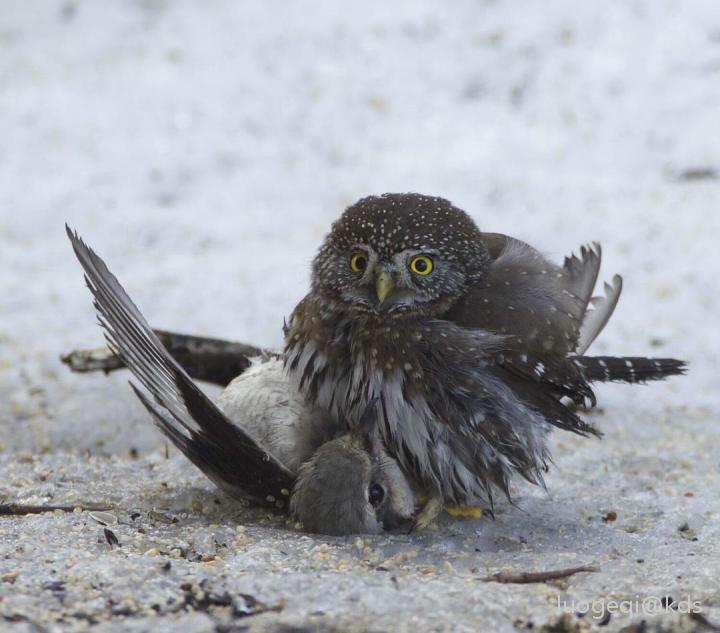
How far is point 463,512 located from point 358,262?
0.99m

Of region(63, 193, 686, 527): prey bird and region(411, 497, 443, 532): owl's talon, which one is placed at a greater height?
region(63, 193, 686, 527): prey bird

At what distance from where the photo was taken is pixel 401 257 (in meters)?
3.78

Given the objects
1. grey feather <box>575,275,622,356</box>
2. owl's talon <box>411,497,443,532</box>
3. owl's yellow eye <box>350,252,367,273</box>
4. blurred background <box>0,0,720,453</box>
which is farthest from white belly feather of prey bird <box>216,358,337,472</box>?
blurred background <box>0,0,720,453</box>

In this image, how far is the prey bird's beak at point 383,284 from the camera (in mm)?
3742

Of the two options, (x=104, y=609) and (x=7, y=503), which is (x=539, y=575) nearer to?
(x=104, y=609)

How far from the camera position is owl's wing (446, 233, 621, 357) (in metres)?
3.79

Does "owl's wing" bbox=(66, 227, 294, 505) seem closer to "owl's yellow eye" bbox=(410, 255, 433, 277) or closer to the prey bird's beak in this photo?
the prey bird's beak

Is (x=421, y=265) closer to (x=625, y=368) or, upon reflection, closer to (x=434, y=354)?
(x=434, y=354)

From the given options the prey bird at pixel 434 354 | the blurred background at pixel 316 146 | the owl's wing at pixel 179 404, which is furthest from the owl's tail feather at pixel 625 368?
the blurred background at pixel 316 146

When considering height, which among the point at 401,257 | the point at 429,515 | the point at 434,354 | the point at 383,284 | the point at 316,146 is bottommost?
the point at 429,515

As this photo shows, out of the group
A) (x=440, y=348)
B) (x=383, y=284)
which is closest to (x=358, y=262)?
(x=383, y=284)

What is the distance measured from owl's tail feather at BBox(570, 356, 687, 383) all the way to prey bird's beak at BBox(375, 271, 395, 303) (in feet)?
2.46

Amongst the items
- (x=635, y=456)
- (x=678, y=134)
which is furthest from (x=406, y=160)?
(x=635, y=456)

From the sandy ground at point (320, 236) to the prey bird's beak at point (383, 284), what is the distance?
0.84 meters
